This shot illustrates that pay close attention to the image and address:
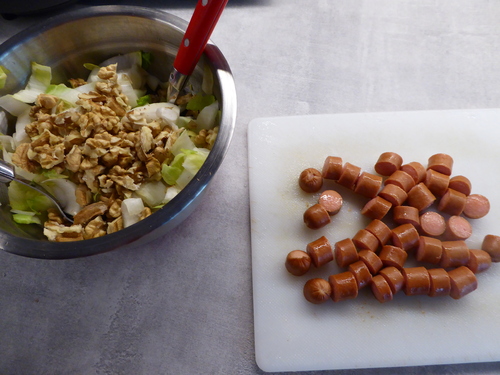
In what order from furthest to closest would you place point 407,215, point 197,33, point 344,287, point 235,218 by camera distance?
1. point 235,218
2. point 407,215
3. point 344,287
4. point 197,33

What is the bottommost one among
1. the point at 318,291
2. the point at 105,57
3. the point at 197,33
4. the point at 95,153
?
the point at 318,291

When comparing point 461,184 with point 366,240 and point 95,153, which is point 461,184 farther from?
point 95,153

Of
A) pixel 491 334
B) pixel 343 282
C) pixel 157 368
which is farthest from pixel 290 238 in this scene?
pixel 491 334

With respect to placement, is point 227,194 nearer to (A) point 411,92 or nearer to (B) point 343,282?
(B) point 343,282

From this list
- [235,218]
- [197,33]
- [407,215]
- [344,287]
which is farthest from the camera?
[235,218]

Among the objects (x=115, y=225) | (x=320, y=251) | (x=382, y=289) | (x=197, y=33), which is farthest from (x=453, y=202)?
(x=115, y=225)

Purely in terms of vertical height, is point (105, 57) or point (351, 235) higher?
point (105, 57)

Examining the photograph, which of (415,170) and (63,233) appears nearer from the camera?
(63,233)

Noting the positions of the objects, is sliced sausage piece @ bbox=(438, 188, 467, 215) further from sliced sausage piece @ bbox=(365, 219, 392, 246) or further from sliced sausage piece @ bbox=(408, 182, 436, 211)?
sliced sausage piece @ bbox=(365, 219, 392, 246)
